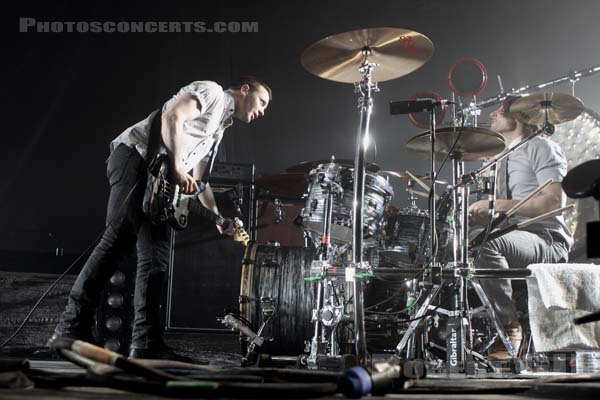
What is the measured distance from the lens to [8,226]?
15.0 ft

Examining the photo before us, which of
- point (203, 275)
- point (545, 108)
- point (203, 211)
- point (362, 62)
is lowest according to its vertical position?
point (203, 275)

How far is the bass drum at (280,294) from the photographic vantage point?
3854mm

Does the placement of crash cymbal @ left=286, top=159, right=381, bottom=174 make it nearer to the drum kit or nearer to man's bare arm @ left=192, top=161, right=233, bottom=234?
the drum kit

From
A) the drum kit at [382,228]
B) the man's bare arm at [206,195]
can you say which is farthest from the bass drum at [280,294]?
the man's bare arm at [206,195]

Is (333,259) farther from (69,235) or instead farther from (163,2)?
(163,2)

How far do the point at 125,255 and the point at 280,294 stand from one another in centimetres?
129

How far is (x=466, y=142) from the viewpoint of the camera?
3355 mm

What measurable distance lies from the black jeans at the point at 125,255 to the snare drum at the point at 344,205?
1000mm

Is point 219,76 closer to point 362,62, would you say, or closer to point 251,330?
point 362,62

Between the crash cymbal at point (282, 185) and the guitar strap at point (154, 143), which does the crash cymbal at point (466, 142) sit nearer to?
the crash cymbal at point (282, 185)

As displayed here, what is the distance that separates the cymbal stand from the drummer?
3.82 feet

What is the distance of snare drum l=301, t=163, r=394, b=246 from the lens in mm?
3611

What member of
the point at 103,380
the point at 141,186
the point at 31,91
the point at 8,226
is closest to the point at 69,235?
the point at 8,226
